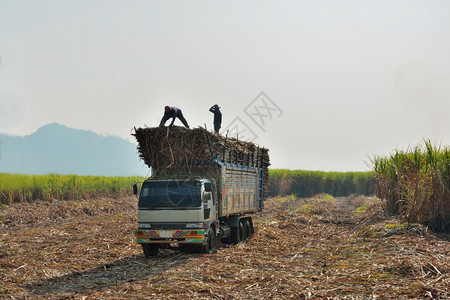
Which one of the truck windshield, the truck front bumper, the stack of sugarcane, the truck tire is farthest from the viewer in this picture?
the truck tire

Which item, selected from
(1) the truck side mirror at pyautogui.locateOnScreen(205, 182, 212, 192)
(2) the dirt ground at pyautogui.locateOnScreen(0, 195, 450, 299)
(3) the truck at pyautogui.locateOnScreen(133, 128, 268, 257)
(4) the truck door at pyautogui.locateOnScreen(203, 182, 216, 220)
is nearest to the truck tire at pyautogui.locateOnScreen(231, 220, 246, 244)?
(3) the truck at pyautogui.locateOnScreen(133, 128, 268, 257)

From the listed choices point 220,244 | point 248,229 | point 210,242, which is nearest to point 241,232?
point 220,244

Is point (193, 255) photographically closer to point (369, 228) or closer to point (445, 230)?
point (369, 228)

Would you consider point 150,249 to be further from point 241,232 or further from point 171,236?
point 241,232

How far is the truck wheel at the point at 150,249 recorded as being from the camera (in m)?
14.9

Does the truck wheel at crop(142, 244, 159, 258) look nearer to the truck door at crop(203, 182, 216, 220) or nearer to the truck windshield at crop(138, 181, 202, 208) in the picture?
the truck windshield at crop(138, 181, 202, 208)

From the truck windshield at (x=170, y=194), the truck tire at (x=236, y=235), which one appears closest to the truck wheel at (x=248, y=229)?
the truck tire at (x=236, y=235)

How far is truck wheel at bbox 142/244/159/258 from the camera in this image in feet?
48.9

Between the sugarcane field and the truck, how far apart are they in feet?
0.11

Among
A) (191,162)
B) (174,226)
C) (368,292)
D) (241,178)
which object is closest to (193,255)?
(174,226)

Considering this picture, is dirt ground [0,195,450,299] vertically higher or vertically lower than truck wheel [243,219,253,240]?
lower

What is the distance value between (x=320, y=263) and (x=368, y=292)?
3.61 m

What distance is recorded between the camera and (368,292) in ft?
31.2

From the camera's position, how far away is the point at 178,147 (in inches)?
623
